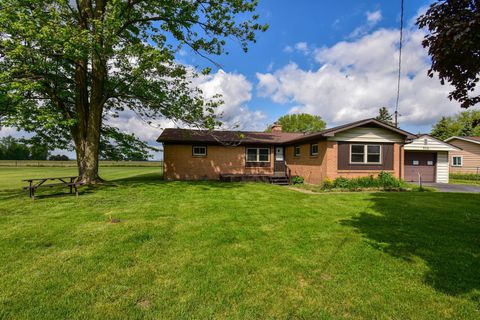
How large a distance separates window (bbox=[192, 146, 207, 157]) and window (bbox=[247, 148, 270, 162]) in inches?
128

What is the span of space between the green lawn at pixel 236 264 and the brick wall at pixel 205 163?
1000 centimetres

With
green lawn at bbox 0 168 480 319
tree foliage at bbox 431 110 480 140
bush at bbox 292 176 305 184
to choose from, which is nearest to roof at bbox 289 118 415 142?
bush at bbox 292 176 305 184

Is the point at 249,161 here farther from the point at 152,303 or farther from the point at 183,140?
the point at 152,303

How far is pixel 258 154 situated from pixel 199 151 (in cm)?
439

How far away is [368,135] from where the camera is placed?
14266mm

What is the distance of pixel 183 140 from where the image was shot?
55.8 ft

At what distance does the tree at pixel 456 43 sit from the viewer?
3.10m

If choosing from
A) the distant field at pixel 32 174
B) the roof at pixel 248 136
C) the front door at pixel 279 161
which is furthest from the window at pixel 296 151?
the distant field at pixel 32 174

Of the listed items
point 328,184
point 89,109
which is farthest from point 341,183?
point 89,109

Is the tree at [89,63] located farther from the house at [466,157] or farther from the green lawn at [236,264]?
the house at [466,157]

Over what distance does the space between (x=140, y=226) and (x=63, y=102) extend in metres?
10.7

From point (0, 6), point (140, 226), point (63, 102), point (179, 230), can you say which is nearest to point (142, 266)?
point (179, 230)

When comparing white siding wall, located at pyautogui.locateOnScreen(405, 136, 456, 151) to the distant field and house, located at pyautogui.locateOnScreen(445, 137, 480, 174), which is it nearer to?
house, located at pyautogui.locateOnScreen(445, 137, 480, 174)

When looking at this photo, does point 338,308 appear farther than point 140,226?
No
